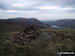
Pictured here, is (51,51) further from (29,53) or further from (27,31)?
(27,31)

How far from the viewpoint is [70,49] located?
1194cm

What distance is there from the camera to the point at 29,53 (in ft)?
36.7

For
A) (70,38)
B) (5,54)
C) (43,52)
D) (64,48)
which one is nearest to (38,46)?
(43,52)

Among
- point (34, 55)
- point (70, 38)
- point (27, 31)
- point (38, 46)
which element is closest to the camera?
point (34, 55)

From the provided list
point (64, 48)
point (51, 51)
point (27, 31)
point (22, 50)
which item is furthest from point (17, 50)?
→ point (27, 31)

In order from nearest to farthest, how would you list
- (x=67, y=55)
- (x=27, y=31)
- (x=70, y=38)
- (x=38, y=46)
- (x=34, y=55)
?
(x=67, y=55)
(x=34, y=55)
(x=38, y=46)
(x=70, y=38)
(x=27, y=31)

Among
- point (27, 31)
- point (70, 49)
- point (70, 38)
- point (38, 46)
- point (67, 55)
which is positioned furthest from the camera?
point (27, 31)

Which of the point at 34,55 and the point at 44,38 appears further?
the point at 44,38

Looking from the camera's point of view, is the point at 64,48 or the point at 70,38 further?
the point at 70,38

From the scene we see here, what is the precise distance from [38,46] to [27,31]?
551 centimetres

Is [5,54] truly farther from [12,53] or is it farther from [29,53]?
[29,53]

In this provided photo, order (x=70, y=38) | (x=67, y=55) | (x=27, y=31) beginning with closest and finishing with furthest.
→ (x=67, y=55) < (x=70, y=38) < (x=27, y=31)

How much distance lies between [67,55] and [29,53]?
341cm

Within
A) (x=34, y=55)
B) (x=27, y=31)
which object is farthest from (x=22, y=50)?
(x=27, y=31)
